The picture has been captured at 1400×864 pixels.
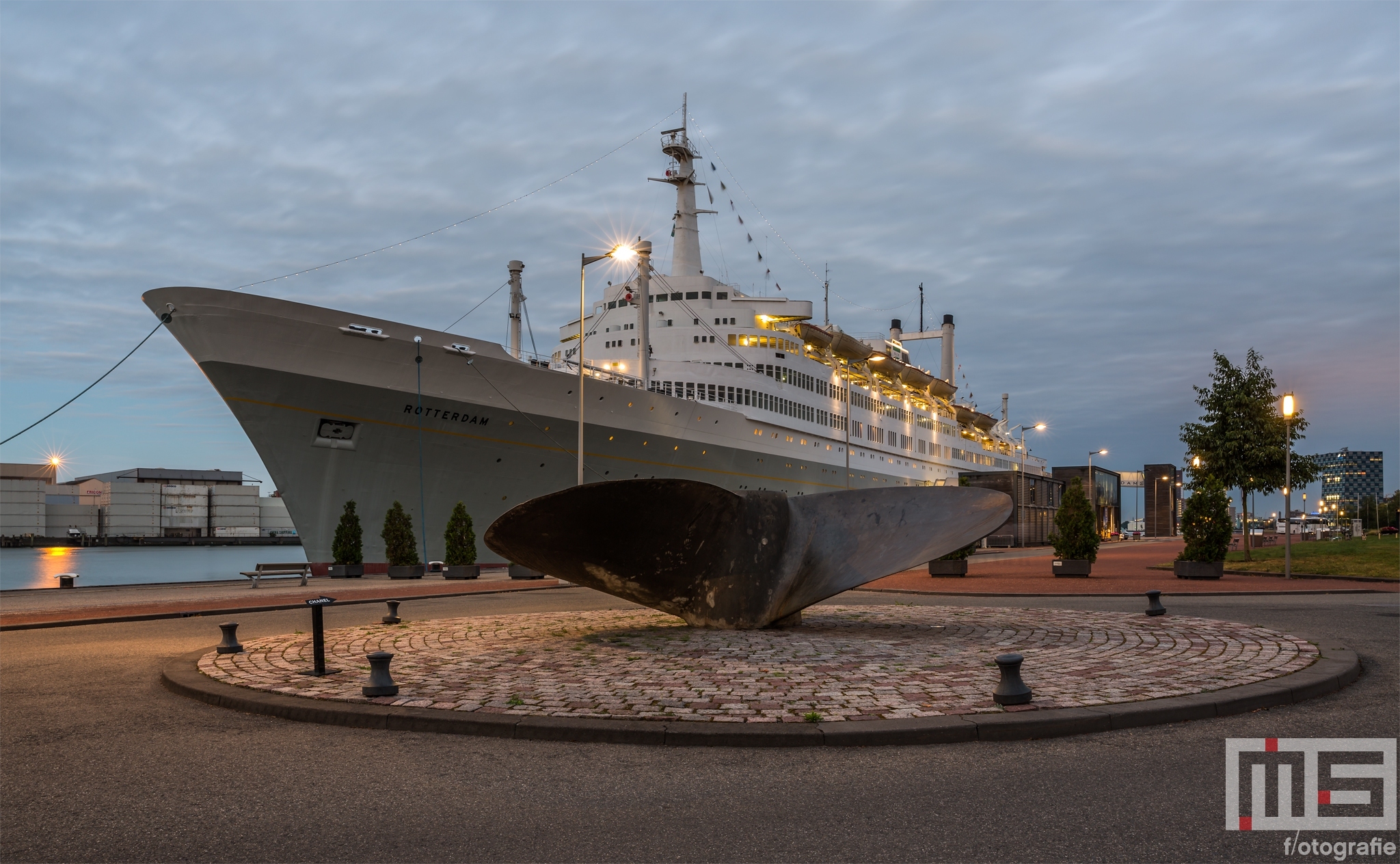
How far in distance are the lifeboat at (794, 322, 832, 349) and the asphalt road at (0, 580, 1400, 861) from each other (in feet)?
127

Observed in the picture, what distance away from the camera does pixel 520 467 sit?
2756 centimetres

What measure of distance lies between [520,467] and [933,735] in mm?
23085

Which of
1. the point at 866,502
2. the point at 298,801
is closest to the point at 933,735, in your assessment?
the point at 298,801

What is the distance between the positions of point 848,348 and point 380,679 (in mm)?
44475

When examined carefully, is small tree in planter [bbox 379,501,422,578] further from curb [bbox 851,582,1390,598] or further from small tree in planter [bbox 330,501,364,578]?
curb [bbox 851,582,1390,598]

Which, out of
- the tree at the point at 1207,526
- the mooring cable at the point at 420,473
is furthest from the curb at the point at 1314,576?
the mooring cable at the point at 420,473

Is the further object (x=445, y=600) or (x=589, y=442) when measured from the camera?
(x=589, y=442)

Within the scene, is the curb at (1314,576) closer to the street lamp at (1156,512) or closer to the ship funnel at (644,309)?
the ship funnel at (644,309)

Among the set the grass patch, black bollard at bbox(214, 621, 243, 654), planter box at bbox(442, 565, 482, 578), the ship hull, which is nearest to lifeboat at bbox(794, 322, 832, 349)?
the ship hull

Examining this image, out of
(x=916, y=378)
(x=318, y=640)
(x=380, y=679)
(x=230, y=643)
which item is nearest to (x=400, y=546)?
(x=230, y=643)

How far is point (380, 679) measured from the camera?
269 inches

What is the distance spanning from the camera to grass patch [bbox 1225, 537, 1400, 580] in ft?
71.3

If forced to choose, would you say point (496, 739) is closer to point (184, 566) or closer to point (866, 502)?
point (866, 502)

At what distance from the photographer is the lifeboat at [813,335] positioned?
148 feet
